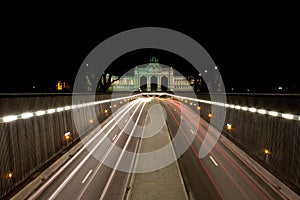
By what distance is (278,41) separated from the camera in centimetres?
4994

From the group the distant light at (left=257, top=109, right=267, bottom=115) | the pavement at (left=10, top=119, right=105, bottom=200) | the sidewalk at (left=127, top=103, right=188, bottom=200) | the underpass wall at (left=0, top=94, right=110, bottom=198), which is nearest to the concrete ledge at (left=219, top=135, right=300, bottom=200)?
the distant light at (left=257, top=109, right=267, bottom=115)

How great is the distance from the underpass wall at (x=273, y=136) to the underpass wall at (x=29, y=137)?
14589 mm

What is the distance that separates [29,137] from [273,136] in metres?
15.1

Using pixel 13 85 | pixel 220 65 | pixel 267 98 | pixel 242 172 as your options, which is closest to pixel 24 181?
pixel 242 172

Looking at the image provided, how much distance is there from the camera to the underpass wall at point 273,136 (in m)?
15.1

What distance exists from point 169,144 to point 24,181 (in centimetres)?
1403

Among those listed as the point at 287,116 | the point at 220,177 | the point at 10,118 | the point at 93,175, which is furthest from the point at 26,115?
the point at 287,116

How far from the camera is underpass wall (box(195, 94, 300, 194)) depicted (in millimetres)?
15125

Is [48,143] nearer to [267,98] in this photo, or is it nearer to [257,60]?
[267,98]

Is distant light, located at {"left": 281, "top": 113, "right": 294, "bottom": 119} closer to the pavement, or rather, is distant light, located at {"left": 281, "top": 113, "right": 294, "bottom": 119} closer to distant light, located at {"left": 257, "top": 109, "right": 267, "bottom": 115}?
distant light, located at {"left": 257, "top": 109, "right": 267, "bottom": 115}

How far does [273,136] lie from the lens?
17875 millimetres

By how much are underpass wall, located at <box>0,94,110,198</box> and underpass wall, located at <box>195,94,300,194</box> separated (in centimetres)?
1459

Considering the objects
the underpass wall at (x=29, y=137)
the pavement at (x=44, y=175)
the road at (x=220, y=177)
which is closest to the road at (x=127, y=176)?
the road at (x=220, y=177)

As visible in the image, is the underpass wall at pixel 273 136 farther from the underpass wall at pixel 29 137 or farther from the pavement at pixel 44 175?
the underpass wall at pixel 29 137
